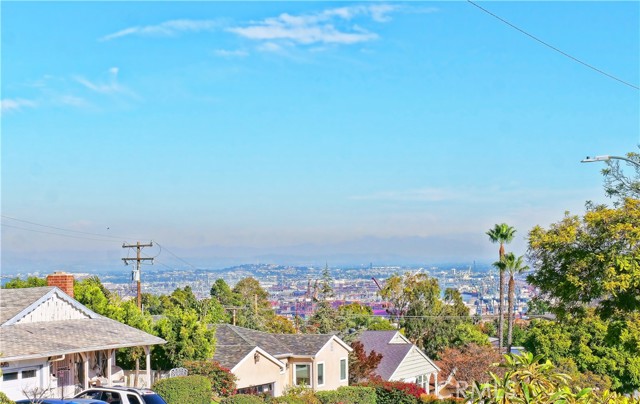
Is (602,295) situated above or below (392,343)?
above

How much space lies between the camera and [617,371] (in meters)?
56.0

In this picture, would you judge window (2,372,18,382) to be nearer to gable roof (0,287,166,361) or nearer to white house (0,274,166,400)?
white house (0,274,166,400)

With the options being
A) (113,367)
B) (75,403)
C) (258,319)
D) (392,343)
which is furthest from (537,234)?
(258,319)

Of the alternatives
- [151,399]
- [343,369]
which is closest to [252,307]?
[343,369]

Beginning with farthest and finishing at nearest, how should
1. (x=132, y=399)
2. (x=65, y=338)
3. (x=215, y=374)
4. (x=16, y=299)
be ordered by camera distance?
(x=215, y=374) < (x=16, y=299) < (x=65, y=338) < (x=132, y=399)

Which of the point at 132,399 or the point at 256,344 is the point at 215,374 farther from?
the point at 132,399

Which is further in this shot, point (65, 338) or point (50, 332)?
point (50, 332)

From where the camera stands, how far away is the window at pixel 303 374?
49.4 metres

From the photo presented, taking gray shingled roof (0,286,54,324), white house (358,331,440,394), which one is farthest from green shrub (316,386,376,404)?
gray shingled roof (0,286,54,324)

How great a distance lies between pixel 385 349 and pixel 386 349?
9 cm

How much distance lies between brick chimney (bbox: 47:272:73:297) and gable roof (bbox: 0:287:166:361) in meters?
2.48

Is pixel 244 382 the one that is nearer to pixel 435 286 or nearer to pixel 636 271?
pixel 636 271

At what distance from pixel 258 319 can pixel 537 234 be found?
50.7 m

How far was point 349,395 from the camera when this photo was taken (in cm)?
4647
